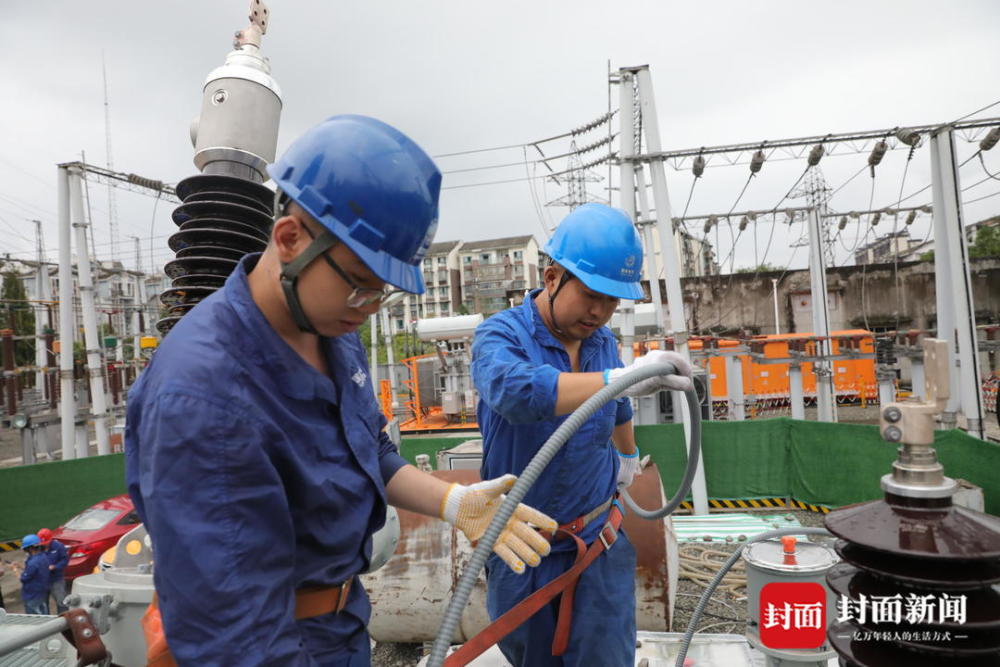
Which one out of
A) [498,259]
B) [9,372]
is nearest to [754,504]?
[9,372]

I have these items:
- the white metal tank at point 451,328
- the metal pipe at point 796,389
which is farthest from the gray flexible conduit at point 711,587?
the white metal tank at point 451,328

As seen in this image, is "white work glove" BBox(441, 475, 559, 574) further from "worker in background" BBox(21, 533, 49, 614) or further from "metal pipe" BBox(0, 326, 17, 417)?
"metal pipe" BBox(0, 326, 17, 417)

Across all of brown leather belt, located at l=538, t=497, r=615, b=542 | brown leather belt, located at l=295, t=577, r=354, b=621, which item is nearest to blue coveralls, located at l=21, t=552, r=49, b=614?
brown leather belt, located at l=538, t=497, r=615, b=542

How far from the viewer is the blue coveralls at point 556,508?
2.41 m

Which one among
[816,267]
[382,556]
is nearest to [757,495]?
[816,267]

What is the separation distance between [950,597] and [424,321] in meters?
15.3

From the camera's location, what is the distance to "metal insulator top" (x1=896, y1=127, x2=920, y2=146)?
305 inches

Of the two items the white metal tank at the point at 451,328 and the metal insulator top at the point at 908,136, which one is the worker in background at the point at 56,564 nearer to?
the white metal tank at the point at 451,328

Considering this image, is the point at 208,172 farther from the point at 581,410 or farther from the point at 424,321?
the point at 424,321

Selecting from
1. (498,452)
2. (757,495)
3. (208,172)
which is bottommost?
(757,495)

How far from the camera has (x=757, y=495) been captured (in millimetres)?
8938

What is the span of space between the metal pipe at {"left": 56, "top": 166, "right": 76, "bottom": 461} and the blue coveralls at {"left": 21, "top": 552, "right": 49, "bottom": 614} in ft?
10.0

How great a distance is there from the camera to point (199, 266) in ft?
8.05

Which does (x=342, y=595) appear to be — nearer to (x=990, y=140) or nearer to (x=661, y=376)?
(x=661, y=376)
